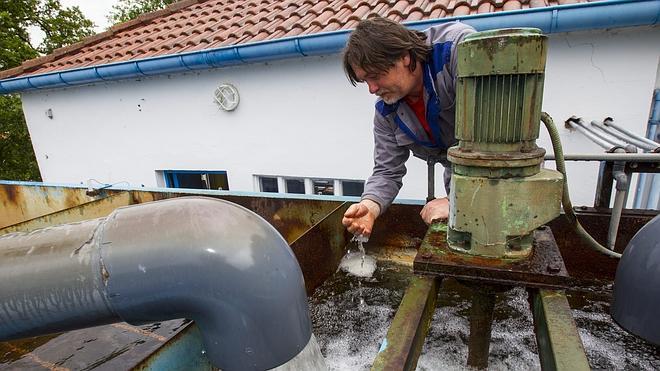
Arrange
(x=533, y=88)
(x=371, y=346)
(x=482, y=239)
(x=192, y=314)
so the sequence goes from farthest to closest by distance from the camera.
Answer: (x=371, y=346)
(x=482, y=239)
(x=533, y=88)
(x=192, y=314)

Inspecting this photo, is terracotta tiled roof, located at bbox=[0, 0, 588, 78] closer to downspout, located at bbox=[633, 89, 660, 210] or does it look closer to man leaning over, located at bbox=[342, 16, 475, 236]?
downspout, located at bbox=[633, 89, 660, 210]

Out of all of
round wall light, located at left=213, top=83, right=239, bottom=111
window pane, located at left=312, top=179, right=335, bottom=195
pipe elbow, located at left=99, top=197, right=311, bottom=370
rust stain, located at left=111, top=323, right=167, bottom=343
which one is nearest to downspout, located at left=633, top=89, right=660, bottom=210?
window pane, located at left=312, top=179, right=335, bottom=195

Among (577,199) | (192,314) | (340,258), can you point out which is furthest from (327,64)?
(192,314)

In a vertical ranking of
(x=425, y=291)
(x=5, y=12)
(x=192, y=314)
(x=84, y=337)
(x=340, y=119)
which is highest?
(x=5, y=12)

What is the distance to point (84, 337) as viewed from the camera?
83.7 inches

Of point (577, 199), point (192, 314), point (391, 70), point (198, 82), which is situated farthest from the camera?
point (198, 82)

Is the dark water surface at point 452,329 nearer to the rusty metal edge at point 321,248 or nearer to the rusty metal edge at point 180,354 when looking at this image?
the rusty metal edge at point 321,248

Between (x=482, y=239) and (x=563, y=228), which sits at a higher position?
(x=482, y=239)

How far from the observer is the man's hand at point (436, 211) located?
168 cm

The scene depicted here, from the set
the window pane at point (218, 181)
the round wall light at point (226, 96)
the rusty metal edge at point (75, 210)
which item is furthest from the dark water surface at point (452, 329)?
the window pane at point (218, 181)

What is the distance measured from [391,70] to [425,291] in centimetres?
92

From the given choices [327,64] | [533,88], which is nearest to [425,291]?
[533,88]

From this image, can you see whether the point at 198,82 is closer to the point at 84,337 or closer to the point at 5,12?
the point at 84,337

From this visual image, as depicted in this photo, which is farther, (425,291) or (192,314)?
(425,291)
